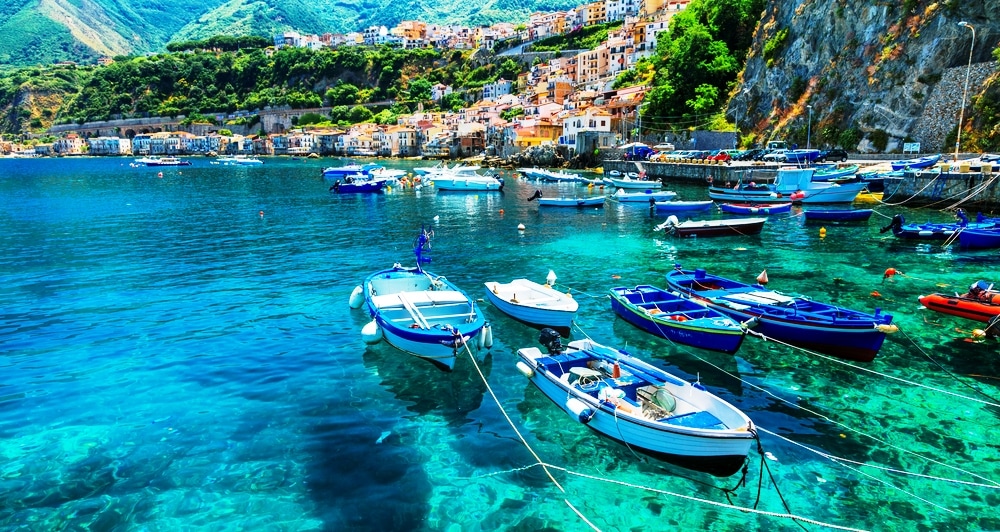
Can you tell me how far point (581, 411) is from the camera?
11391mm

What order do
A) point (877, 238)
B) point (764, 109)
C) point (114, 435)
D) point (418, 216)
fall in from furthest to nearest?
point (764, 109), point (418, 216), point (877, 238), point (114, 435)

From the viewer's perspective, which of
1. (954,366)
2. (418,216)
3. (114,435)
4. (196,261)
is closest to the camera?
(114,435)

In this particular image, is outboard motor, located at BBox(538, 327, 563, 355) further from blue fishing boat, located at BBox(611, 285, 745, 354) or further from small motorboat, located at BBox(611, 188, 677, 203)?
small motorboat, located at BBox(611, 188, 677, 203)

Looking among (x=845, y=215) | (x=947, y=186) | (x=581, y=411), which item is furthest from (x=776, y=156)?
(x=581, y=411)

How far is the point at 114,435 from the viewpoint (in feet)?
39.9

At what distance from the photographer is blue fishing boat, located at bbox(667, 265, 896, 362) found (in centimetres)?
1480

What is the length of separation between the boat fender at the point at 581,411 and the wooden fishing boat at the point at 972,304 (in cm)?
1369

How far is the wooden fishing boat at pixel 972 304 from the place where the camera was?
57.2 ft

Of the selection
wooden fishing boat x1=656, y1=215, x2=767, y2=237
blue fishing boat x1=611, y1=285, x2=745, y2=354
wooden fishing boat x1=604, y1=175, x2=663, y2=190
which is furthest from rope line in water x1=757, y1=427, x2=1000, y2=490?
wooden fishing boat x1=604, y1=175, x2=663, y2=190

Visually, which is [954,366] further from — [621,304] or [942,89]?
[942,89]

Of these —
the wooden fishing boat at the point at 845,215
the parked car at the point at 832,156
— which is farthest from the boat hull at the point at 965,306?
the parked car at the point at 832,156

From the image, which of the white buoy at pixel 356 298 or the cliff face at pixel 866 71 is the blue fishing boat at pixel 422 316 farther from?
the cliff face at pixel 866 71

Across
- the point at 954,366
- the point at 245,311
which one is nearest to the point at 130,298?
the point at 245,311

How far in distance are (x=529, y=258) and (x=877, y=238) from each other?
19.7m
